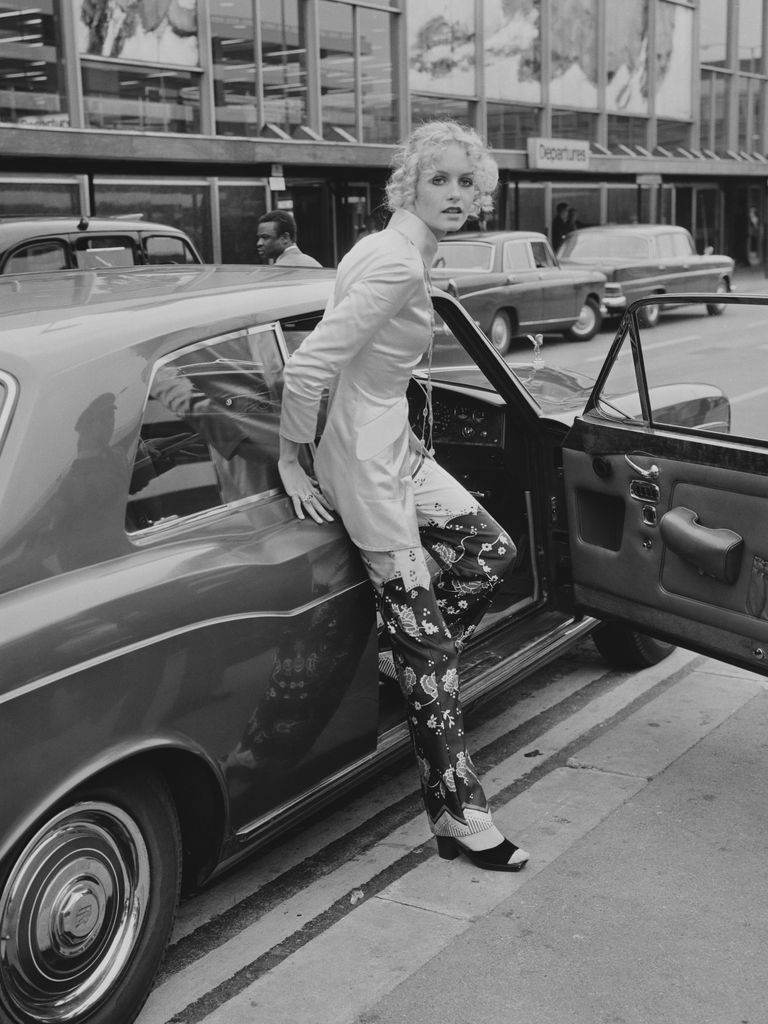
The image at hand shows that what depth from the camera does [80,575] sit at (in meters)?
2.70

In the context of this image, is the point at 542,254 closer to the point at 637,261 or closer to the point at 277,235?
the point at 637,261

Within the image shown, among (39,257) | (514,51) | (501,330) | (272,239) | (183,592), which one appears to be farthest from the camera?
(514,51)

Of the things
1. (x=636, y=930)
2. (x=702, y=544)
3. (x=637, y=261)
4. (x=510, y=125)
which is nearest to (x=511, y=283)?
(x=637, y=261)

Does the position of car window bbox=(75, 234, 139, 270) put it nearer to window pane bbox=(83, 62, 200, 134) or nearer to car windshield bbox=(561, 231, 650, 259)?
window pane bbox=(83, 62, 200, 134)

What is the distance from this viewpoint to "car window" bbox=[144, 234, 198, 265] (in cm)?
1068

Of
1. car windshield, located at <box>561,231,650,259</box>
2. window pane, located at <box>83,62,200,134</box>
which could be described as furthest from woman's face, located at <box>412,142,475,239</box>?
car windshield, located at <box>561,231,650,259</box>

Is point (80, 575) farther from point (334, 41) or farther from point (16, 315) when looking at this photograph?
point (334, 41)

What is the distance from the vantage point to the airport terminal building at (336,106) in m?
17.8

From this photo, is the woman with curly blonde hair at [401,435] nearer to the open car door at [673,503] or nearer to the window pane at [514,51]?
the open car door at [673,503]

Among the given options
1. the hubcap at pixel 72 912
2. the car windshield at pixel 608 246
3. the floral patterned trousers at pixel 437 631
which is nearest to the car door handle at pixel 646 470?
the floral patterned trousers at pixel 437 631

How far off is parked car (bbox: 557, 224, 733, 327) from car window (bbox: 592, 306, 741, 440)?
15628 millimetres

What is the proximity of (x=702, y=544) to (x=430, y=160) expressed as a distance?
1.35 meters

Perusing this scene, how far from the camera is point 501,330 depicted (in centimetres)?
1714

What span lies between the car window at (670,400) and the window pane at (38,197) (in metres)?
14.2
